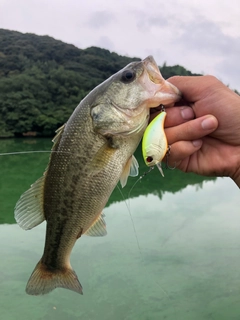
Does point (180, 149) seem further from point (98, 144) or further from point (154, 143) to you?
point (98, 144)

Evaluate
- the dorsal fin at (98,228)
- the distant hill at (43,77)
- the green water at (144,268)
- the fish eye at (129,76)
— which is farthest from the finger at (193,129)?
the distant hill at (43,77)

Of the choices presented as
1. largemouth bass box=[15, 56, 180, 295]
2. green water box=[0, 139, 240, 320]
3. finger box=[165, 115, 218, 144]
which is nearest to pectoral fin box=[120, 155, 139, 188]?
largemouth bass box=[15, 56, 180, 295]

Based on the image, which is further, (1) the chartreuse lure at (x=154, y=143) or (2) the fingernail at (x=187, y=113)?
(2) the fingernail at (x=187, y=113)

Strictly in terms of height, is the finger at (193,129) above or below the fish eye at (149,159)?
above

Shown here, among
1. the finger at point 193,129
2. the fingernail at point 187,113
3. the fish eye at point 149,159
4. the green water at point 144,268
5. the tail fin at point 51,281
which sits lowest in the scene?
the green water at point 144,268

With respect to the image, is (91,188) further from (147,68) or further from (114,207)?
(114,207)

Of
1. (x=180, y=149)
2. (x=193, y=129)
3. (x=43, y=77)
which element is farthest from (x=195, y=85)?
(x=43, y=77)

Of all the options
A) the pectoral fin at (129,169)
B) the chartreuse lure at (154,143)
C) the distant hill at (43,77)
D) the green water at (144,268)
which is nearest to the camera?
the chartreuse lure at (154,143)

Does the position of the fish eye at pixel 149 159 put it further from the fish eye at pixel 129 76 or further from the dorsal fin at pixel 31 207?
the dorsal fin at pixel 31 207
